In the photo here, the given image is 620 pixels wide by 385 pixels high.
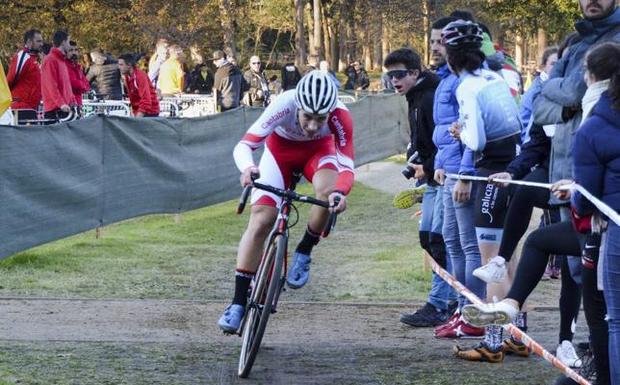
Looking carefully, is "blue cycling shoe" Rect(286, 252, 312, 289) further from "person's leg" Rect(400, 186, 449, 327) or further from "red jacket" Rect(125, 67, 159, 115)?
"red jacket" Rect(125, 67, 159, 115)

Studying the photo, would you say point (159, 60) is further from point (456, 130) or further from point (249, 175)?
point (249, 175)

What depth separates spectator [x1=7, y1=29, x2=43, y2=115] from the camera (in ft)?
59.7

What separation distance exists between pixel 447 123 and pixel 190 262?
5.20m

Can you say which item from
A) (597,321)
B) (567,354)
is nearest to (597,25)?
(597,321)

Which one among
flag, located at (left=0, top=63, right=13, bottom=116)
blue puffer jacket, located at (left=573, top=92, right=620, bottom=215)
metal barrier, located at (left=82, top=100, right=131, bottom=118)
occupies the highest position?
blue puffer jacket, located at (left=573, top=92, right=620, bottom=215)

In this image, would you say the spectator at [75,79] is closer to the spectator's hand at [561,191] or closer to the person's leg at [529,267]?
the person's leg at [529,267]

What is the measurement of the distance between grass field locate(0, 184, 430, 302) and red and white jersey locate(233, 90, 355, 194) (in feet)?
9.13

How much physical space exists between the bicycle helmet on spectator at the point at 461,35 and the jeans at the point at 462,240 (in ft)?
3.23

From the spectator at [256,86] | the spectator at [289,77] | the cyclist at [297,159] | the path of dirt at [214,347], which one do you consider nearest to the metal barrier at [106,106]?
the spectator at [256,86]

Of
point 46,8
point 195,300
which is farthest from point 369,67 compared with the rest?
point 195,300

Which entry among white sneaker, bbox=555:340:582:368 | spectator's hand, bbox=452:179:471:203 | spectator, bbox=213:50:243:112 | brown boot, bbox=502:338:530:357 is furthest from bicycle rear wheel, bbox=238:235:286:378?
spectator, bbox=213:50:243:112

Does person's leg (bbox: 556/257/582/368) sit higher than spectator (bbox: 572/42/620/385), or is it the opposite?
spectator (bbox: 572/42/620/385)

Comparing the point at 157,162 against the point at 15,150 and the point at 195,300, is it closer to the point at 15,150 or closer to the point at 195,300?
the point at 15,150

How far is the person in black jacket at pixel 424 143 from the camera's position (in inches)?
382
